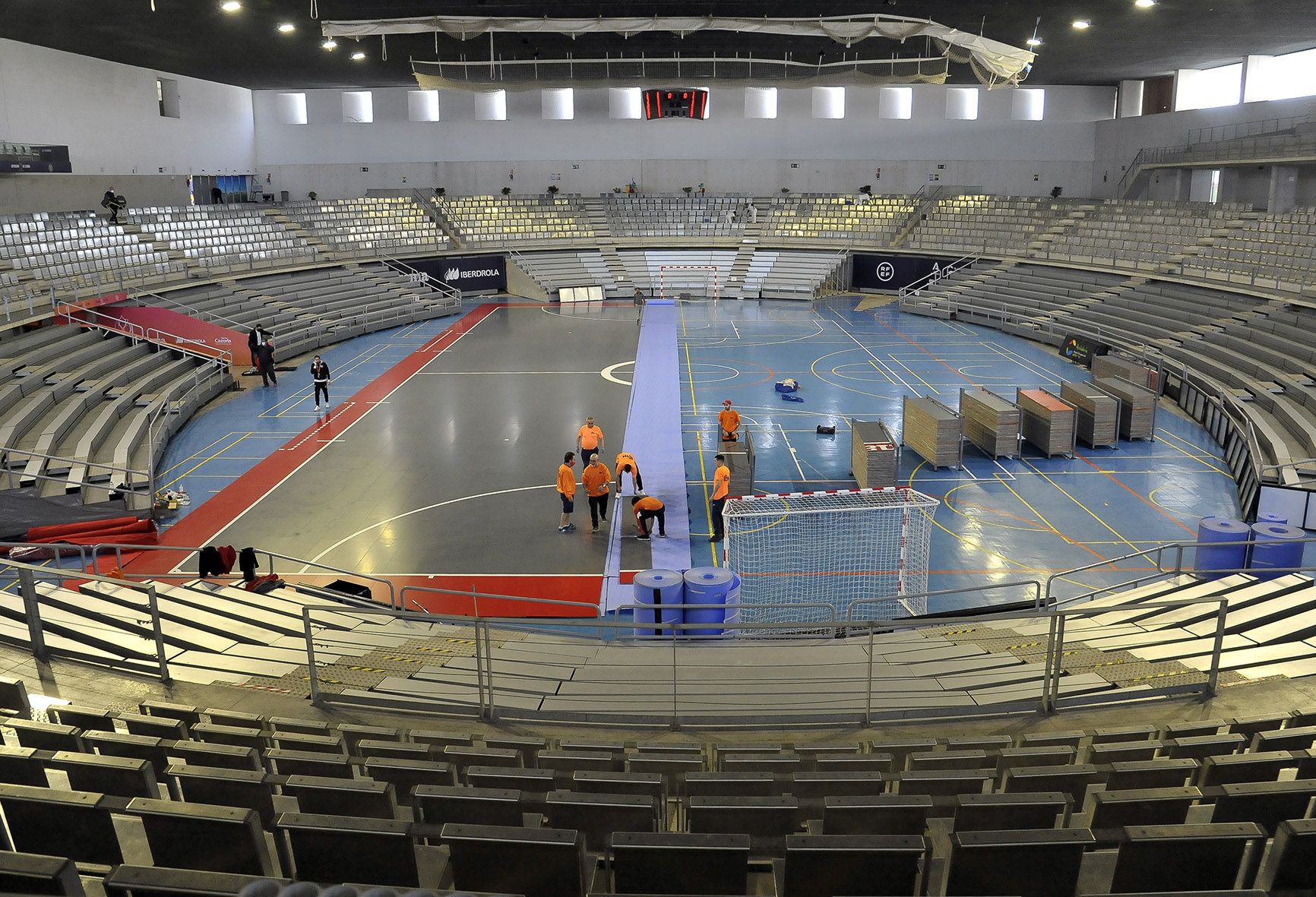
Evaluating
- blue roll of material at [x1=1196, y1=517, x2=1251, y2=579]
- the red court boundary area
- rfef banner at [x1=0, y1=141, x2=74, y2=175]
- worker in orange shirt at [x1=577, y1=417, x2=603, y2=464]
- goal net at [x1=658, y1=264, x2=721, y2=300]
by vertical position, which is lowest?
the red court boundary area

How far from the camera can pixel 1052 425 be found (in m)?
18.9

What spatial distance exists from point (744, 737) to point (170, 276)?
2816 centimetres

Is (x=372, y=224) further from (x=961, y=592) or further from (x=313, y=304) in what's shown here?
(x=961, y=592)

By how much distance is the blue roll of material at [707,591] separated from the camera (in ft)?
35.0

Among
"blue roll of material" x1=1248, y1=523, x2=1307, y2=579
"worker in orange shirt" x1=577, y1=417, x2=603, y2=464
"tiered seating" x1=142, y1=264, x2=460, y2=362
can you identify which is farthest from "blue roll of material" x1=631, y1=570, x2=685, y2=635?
"tiered seating" x1=142, y1=264, x2=460, y2=362

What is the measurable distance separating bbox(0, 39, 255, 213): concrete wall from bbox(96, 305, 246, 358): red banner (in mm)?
7656

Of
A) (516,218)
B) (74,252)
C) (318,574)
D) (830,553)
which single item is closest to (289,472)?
(318,574)

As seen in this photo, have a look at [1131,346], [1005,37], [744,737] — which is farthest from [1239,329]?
[744,737]

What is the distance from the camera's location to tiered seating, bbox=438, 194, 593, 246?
1768 inches

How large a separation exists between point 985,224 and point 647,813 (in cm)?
4216

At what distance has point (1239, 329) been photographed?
2523 cm

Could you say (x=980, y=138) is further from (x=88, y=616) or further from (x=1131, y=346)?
(x=88, y=616)

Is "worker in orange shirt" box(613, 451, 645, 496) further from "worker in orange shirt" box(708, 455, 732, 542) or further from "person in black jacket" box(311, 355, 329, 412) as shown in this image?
"person in black jacket" box(311, 355, 329, 412)

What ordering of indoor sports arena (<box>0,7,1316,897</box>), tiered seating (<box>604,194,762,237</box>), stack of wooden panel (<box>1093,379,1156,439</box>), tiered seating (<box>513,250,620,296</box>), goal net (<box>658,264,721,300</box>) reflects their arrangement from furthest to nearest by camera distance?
tiered seating (<box>604,194,762,237</box>) → goal net (<box>658,264,721,300</box>) → tiered seating (<box>513,250,620,296</box>) → stack of wooden panel (<box>1093,379,1156,439</box>) → indoor sports arena (<box>0,7,1316,897</box>)
